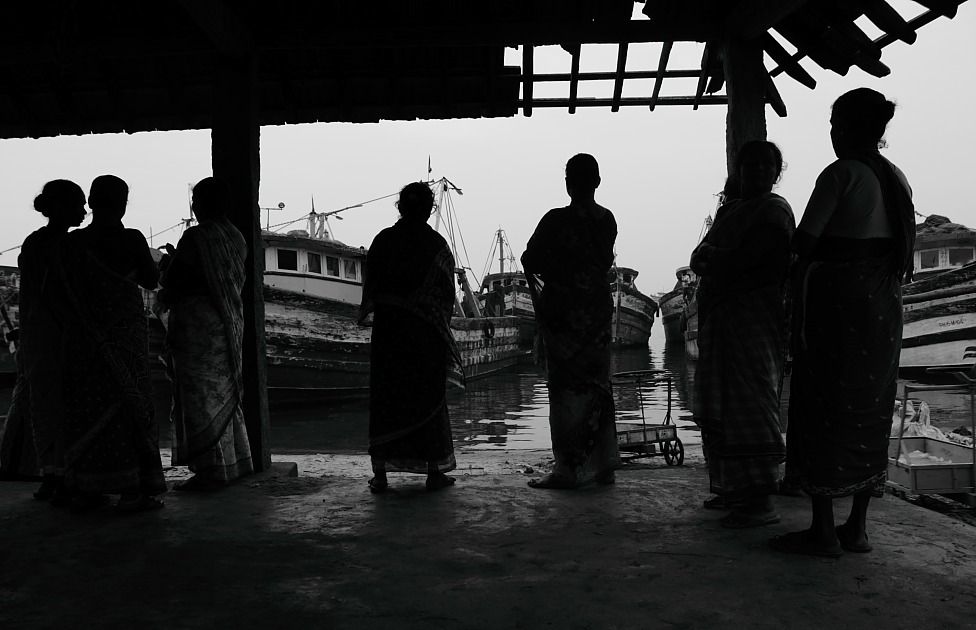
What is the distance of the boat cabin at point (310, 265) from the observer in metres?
16.6

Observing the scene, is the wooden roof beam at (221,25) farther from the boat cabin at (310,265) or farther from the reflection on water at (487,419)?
the boat cabin at (310,265)

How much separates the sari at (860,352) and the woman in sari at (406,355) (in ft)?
6.24

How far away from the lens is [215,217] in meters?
3.69

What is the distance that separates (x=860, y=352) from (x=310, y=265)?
15.8 meters

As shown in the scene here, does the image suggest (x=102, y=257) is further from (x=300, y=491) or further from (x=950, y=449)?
(x=950, y=449)

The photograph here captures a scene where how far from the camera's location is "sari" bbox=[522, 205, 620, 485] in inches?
142

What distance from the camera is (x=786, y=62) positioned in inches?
170

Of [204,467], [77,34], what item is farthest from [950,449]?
→ [77,34]

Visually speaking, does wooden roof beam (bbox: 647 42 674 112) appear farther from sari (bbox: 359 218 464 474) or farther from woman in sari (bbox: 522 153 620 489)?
sari (bbox: 359 218 464 474)

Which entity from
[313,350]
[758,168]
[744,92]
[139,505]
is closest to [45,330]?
[139,505]

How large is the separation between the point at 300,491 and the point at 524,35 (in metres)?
2.90

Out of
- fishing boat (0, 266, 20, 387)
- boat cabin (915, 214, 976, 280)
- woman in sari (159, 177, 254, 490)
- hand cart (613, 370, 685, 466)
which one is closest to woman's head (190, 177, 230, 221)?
woman in sari (159, 177, 254, 490)

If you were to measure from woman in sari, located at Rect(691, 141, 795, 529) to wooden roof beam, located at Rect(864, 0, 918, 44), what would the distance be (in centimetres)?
152

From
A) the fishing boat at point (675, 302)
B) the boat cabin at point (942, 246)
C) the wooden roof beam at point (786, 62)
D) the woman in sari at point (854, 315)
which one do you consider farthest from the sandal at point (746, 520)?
the fishing boat at point (675, 302)
